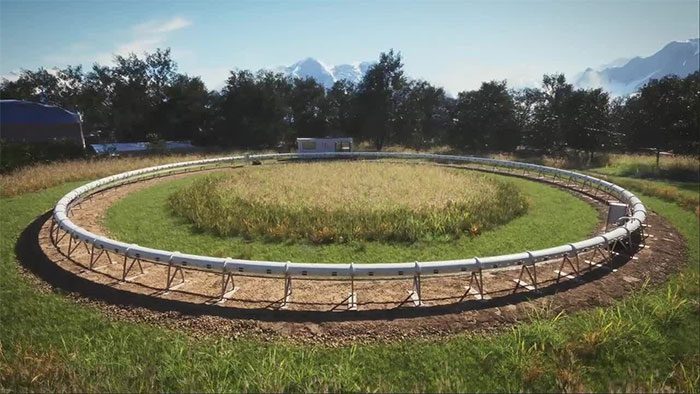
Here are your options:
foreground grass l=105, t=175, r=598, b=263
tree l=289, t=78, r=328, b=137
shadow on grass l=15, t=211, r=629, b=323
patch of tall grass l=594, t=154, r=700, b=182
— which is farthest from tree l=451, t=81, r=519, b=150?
shadow on grass l=15, t=211, r=629, b=323

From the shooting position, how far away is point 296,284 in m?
9.77

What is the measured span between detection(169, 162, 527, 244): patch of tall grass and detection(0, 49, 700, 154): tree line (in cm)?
1947

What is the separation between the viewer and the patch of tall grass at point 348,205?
44.0 feet

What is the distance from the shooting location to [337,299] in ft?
29.4

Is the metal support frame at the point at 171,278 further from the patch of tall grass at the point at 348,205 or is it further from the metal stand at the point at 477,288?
the metal stand at the point at 477,288

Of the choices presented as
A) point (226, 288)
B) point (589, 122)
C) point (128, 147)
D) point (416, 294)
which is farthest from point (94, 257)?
point (589, 122)

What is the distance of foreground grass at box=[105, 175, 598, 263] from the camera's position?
11.7 meters

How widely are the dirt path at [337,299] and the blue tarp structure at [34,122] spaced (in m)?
35.8

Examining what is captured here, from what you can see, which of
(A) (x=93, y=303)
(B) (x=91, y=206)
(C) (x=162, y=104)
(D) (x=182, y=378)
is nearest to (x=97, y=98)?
(C) (x=162, y=104)

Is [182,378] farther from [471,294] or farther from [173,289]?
[471,294]

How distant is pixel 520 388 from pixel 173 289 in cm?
774

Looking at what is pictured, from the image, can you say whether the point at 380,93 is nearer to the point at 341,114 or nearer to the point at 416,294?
the point at 341,114

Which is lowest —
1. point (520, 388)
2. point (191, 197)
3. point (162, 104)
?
point (520, 388)

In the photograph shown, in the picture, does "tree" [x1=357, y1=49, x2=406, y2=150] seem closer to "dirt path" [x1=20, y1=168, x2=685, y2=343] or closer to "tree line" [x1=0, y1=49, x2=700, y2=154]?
"tree line" [x1=0, y1=49, x2=700, y2=154]
